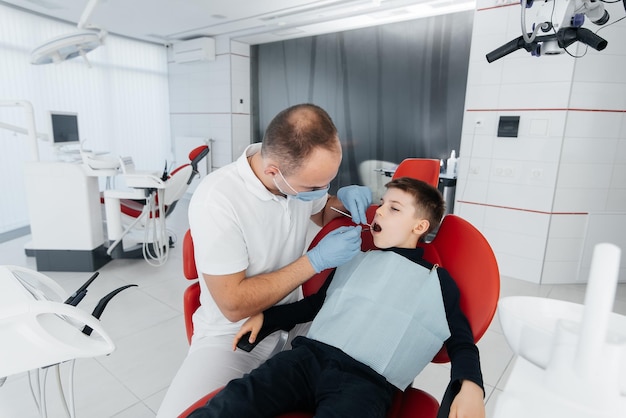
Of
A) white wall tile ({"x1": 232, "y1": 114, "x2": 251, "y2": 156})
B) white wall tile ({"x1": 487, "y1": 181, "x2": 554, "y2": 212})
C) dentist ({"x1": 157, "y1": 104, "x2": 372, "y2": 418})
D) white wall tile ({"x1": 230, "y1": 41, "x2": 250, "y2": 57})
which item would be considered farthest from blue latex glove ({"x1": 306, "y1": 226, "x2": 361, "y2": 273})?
white wall tile ({"x1": 230, "y1": 41, "x2": 250, "y2": 57})

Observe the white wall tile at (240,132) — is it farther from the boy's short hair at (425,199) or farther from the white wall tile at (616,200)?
the boy's short hair at (425,199)

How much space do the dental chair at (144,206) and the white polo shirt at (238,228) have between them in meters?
1.91

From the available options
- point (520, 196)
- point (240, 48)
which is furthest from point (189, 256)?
point (240, 48)

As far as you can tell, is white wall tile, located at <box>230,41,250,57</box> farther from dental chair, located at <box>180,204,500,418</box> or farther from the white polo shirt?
dental chair, located at <box>180,204,500,418</box>

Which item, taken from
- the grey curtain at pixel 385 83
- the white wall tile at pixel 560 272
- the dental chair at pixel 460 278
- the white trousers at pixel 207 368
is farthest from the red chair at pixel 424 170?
the grey curtain at pixel 385 83

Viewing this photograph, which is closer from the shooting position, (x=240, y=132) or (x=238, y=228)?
(x=238, y=228)

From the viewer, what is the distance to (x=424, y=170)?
140 cm

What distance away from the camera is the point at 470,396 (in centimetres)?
87

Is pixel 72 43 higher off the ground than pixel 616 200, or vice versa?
pixel 72 43

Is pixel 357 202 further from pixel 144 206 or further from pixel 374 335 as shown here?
pixel 144 206

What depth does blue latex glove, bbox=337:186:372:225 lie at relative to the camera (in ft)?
4.37

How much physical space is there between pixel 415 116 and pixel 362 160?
0.87m

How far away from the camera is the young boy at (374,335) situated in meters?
0.92

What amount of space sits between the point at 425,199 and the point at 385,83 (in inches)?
131
